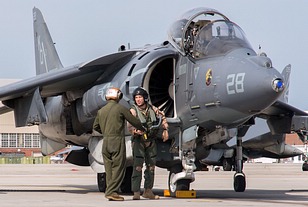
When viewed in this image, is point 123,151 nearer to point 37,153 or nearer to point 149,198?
point 149,198

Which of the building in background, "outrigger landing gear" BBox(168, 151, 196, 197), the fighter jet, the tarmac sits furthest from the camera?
the building in background

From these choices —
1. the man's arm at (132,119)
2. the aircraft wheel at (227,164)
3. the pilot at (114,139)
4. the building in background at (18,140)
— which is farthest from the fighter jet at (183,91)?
the building in background at (18,140)

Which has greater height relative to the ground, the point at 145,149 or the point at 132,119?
the point at 132,119

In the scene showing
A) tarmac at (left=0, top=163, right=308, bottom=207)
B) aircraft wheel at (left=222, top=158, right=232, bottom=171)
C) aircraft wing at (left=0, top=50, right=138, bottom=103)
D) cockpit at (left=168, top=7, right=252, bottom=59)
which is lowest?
aircraft wheel at (left=222, top=158, right=232, bottom=171)

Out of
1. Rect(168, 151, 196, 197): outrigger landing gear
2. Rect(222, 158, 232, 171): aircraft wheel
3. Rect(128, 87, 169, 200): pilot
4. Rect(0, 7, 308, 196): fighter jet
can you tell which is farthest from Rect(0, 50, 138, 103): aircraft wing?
Rect(222, 158, 232, 171): aircraft wheel

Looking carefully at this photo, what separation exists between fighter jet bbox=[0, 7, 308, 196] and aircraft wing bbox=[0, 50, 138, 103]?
2cm

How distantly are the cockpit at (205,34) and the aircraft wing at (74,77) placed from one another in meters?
1.42

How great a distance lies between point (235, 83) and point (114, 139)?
6.33ft

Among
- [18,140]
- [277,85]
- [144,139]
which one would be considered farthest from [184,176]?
[18,140]

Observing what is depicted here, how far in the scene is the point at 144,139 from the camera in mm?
11086

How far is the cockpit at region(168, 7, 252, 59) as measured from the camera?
1155cm

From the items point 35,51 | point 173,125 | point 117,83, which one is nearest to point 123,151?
point 173,125

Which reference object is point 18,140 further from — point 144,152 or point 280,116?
point 144,152

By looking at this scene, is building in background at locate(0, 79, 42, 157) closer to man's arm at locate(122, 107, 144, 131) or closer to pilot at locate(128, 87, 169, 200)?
pilot at locate(128, 87, 169, 200)
